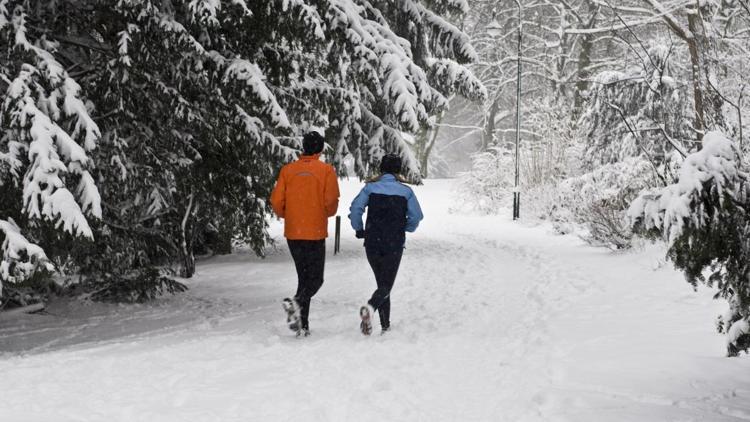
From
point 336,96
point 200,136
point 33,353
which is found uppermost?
point 336,96

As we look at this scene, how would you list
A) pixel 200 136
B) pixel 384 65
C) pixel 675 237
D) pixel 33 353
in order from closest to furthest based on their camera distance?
pixel 675 237
pixel 33 353
pixel 200 136
pixel 384 65

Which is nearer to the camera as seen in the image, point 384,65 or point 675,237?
point 675,237

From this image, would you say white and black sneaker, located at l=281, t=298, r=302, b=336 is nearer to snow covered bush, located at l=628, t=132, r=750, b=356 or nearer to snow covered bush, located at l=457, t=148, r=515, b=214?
snow covered bush, located at l=628, t=132, r=750, b=356

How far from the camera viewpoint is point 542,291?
984cm

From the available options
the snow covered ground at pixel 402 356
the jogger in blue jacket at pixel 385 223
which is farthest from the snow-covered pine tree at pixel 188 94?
the jogger in blue jacket at pixel 385 223

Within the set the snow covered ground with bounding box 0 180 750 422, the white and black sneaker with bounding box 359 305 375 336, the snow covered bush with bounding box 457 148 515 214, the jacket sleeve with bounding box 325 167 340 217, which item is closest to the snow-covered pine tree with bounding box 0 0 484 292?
the snow covered ground with bounding box 0 180 750 422

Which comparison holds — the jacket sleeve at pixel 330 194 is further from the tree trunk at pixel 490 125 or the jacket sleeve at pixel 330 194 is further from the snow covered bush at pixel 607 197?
the tree trunk at pixel 490 125

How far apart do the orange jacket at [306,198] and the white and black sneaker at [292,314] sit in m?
0.58

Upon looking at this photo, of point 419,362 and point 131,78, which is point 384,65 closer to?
point 131,78

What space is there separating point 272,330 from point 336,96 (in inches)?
192

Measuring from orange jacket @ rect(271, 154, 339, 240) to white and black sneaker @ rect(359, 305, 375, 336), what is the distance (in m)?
0.76

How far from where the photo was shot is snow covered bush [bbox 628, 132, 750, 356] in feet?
12.5

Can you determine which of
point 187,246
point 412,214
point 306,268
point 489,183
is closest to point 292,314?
point 306,268

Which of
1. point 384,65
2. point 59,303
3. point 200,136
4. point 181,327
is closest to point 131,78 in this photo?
point 200,136
